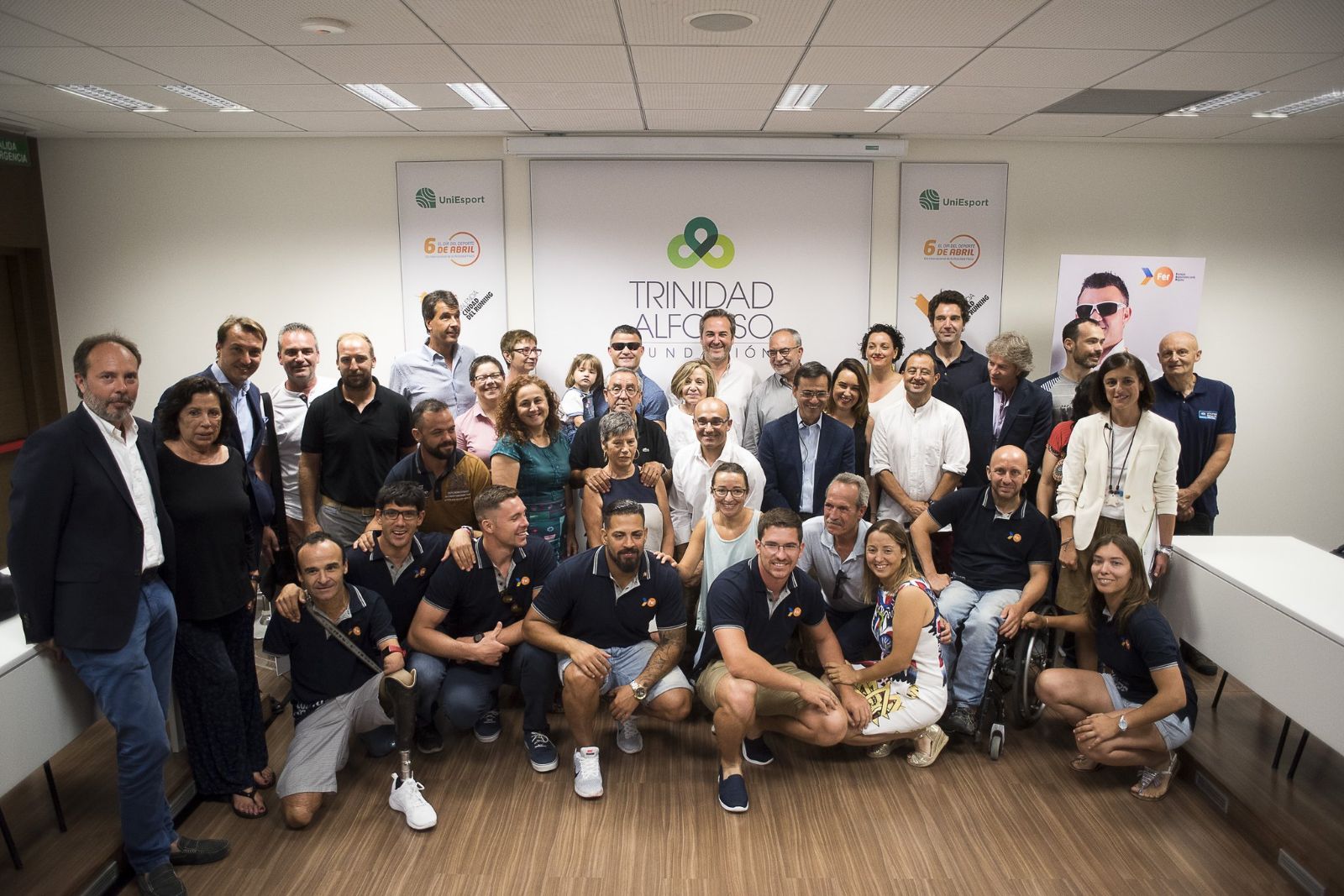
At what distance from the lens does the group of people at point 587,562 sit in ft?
8.54

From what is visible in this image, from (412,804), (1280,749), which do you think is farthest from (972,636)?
(412,804)

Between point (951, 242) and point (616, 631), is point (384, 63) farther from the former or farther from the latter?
point (951, 242)

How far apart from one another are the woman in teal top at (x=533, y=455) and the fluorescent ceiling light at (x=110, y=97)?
2.78m

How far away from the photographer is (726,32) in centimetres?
341

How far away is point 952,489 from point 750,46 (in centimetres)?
223

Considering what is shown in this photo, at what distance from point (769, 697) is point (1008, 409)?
206 cm

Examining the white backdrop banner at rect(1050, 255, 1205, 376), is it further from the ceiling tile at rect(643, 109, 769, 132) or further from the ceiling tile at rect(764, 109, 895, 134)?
the ceiling tile at rect(643, 109, 769, 132)

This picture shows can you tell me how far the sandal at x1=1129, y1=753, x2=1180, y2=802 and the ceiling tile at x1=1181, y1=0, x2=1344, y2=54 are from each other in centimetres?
279

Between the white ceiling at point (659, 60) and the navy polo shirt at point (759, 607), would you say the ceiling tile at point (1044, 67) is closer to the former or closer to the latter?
the white ceiling at point (659, 60)

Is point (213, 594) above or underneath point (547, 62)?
underneath

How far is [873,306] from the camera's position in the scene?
5953 mm

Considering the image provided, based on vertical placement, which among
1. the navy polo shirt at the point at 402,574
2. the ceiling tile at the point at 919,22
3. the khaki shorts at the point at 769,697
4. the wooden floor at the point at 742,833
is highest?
the ceiling tile at the point at 919,22

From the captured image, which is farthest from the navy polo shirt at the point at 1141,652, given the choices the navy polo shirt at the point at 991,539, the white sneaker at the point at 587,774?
the white sneaker at the point at 587,774

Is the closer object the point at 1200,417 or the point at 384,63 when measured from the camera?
the point at 384,63
